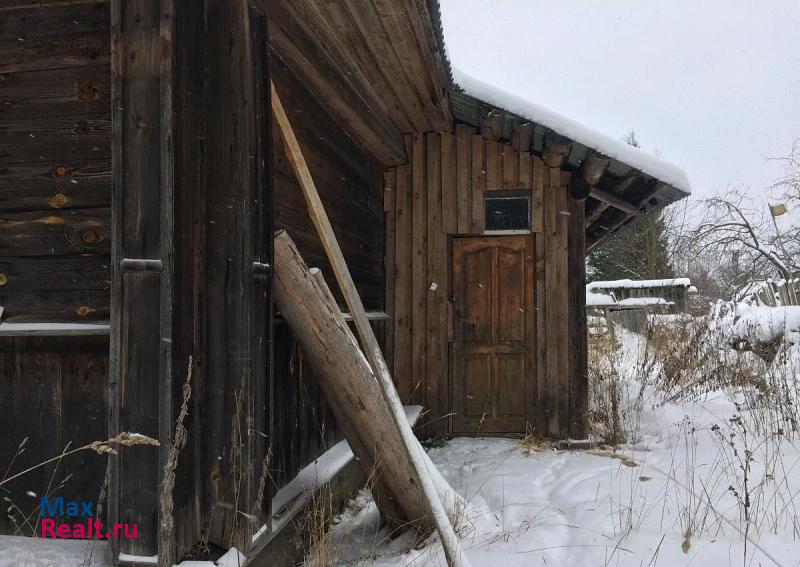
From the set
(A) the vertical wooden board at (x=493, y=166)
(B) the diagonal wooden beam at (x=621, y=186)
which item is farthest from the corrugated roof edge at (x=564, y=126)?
(A) the vertical wooden board at (x=493, y=166)

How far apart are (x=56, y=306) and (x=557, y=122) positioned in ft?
15.0

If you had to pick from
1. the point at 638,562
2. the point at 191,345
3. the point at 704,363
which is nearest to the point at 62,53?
the point at 191,345

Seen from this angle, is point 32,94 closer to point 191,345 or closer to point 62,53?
point 62,53

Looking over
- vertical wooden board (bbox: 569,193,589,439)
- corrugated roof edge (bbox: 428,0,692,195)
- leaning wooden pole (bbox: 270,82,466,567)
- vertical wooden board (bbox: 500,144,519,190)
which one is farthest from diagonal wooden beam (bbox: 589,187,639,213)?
leaning wooden pole (bbox: 270,82,466,567)

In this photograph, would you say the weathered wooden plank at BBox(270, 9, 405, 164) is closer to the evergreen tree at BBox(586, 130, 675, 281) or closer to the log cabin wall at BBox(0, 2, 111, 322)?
the log cabin wall at BBox(0, 2, 111, 322)

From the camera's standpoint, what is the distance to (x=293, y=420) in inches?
145

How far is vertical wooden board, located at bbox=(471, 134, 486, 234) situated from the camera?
6.24 m

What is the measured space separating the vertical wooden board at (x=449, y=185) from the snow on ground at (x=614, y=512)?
99.9 inches

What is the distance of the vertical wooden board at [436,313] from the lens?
6.25 m

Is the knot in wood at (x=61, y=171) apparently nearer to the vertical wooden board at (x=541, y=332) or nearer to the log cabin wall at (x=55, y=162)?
the log cabin wall at (x=55, y=162)

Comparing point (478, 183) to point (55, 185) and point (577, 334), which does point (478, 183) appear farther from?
point (55, 185)

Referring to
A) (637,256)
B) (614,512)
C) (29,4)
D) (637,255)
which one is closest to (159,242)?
(29,4)

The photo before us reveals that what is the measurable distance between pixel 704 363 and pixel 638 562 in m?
5.95

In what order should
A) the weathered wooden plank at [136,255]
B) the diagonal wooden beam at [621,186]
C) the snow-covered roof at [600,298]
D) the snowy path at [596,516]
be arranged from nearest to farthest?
the weathered wooden plank at [136,255] → the snowy path at [596,516] → the diagonal wooden beam at [621,186] → the snow-covered roof at [600,298]
